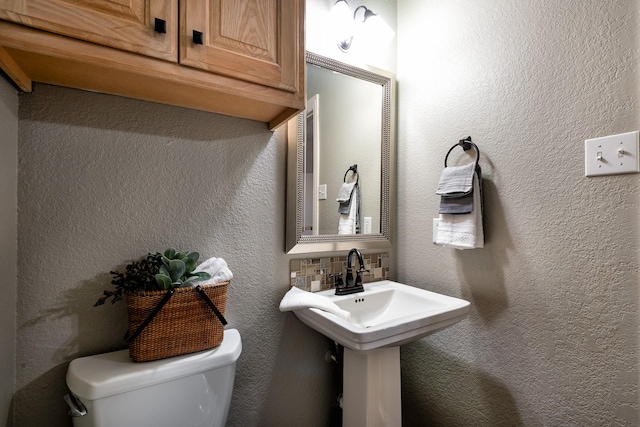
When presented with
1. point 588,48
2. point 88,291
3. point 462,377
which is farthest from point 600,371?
point 88,291

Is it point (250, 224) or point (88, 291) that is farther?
point (250, 224)

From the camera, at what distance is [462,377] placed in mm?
1241

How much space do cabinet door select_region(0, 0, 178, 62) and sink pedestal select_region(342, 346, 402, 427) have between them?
3.73 ft

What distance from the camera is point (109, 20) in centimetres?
70

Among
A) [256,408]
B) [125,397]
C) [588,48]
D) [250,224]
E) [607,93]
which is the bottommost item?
[256,408]

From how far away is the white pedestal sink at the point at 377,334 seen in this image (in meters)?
0.91

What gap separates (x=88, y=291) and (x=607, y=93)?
66.4 inches

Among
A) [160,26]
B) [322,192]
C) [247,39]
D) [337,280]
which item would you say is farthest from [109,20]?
[337,280]

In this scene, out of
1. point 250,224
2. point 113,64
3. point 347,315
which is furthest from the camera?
point 250,224

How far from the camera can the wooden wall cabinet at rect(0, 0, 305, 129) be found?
65 centimetres

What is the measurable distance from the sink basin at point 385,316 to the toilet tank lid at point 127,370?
0.33 m

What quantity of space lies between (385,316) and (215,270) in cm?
77

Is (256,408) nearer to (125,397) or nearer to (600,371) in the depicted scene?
(125,397)

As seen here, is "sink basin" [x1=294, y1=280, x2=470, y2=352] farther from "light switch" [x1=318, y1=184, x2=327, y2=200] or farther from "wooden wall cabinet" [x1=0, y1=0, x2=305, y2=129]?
"wooden wall cabinet" [x1=0, y1=0, x2=305, y2=129]
